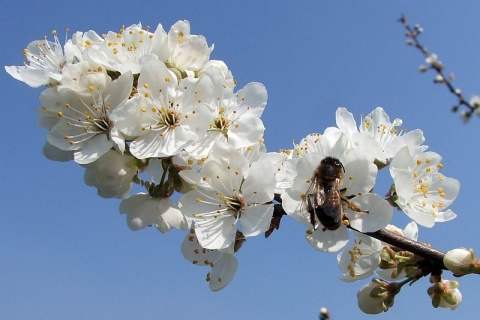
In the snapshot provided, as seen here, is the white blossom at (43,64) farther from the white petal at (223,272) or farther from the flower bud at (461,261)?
the flower bud at (461,261)

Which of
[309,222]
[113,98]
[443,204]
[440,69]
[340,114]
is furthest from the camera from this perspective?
[440,69]

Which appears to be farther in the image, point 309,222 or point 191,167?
point 191,167

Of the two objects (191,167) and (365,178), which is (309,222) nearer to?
(365,178)

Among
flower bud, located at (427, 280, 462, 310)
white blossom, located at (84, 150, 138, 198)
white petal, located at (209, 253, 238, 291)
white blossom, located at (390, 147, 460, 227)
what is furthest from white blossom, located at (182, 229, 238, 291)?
flower bud, located at (427, 280, 462, 310)

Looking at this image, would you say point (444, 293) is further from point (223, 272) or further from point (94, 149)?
point (94, 149)

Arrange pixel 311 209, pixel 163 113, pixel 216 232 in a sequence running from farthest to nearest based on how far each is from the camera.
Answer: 1. pixel 163 113
2. pixel 216 232
3. pixel 311 209

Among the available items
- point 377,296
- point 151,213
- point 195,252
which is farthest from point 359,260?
point 151,213

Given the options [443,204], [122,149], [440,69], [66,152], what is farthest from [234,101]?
[440,69]
